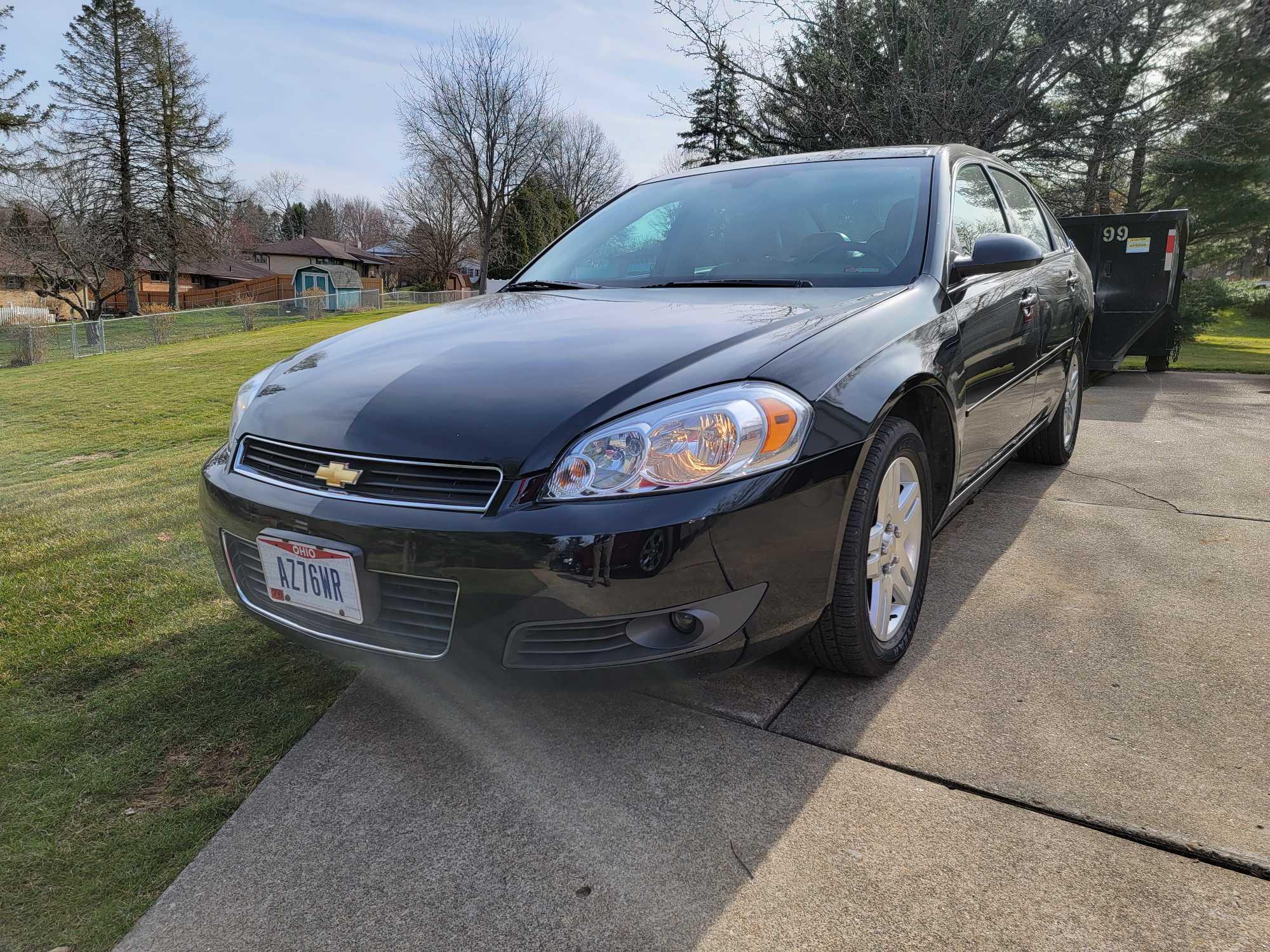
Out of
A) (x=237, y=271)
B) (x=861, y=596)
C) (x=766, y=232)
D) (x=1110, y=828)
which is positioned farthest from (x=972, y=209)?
(x=237, y=271)

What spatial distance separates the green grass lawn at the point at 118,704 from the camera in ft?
5.79

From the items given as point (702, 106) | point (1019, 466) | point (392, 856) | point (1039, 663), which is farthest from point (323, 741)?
point (702, 106)

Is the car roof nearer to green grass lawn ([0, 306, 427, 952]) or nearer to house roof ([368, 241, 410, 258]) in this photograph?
green grass lawn ([0, 306, 427, 952])

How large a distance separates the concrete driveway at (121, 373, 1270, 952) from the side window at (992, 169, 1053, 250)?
190 cm

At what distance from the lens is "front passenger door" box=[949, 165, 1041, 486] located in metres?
2.82

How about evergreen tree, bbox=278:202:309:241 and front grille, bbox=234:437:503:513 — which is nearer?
front grille, bbox=234:437:503:513

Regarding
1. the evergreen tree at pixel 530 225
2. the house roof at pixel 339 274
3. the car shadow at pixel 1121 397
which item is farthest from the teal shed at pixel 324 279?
the car shadow at pixel 1121 397

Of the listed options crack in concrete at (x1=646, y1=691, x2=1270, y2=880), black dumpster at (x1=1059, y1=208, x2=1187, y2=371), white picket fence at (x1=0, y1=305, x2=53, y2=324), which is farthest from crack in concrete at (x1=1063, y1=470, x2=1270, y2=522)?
white picket fence at (x1=0, y1=305, x2=53, y2=324)

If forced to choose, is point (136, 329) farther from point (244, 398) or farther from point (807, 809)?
point (807, 809)

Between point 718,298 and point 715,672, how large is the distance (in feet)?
3.91

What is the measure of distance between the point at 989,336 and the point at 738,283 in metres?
0.93

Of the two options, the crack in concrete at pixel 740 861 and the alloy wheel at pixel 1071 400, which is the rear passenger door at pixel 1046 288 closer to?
the alloy wheel at pixel 1071 400

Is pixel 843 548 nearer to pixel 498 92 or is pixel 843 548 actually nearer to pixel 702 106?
pixel 702 106

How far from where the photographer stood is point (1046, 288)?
3.82 meters
